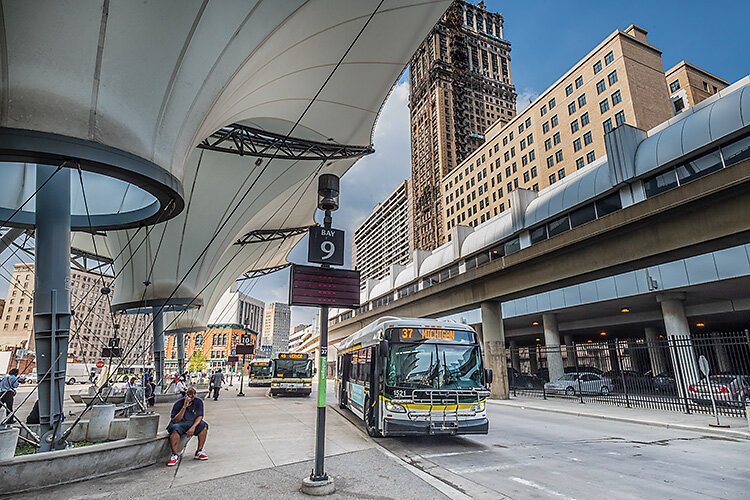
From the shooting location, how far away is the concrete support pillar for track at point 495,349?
25812mm

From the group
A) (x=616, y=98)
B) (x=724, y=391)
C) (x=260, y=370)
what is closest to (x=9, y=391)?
(x=724, y=391)

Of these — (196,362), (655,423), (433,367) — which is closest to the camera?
(433,367)

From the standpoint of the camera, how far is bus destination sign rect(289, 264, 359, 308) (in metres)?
7.05

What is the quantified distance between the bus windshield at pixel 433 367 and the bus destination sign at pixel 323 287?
130 inches

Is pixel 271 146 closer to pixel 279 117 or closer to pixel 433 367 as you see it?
pixel 279 117

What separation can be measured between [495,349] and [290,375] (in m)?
13.4


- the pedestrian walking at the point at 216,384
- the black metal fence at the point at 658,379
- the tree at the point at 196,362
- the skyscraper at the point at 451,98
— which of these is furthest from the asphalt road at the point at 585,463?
the tree at the point at 196,362

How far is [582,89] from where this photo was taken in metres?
60.8

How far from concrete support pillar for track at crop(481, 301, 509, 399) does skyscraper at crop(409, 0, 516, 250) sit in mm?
66173

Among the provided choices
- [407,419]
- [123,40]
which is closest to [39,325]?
[123,40]

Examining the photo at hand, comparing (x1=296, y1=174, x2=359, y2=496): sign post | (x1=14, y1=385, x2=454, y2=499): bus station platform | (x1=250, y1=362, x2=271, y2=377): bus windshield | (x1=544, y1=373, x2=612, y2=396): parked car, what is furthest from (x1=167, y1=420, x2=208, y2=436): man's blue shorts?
(x1=250, y1=362, x2=271, y2=377): bus windshield

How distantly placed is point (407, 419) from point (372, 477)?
256 cm

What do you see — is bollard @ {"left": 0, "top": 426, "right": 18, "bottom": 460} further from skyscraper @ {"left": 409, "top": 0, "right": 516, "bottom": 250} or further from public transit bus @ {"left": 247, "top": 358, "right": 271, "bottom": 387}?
skyscraper @ {"left": 409, "top": 0, "right": 516, "bottom": 250}

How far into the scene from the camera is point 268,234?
3712cm
